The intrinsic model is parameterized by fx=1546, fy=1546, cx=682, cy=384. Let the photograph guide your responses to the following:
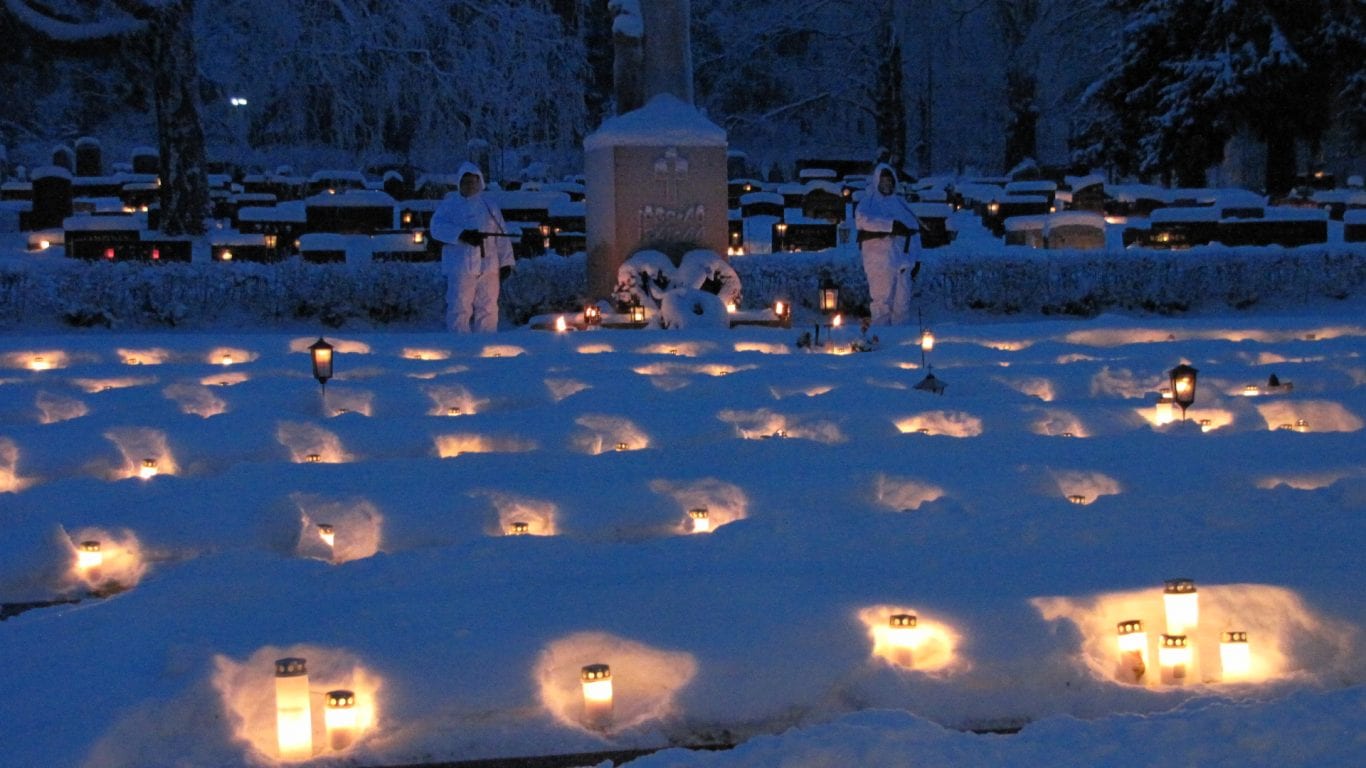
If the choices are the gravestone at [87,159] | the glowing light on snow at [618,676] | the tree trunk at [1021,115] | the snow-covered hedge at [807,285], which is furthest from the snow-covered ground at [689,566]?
the tree trunk at [1021,115]

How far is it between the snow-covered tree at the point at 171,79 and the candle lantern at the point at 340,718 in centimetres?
2016

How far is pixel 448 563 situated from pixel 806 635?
5.07ft

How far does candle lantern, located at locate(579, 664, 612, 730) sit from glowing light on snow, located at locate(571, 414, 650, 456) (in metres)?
3.84

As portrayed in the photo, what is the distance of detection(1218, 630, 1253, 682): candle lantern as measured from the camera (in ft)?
16.8

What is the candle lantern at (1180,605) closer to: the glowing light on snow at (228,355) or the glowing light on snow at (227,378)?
the glowing light on snow at (227,378)

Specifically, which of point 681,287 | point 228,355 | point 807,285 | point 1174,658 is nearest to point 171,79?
point 807,285

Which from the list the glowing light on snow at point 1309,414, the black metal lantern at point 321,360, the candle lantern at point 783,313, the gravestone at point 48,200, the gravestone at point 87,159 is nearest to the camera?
the glowing light on snow at point 1309,414

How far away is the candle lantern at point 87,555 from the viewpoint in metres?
6.54

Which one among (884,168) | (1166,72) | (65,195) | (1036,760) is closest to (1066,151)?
(1166,72)

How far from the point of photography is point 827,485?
7113mm

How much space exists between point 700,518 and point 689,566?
1029 mm

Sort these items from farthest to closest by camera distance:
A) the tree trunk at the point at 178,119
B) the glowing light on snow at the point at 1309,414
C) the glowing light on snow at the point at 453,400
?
1. the tree trunk at the point at 178,119
2. the glowing light on snow at the point at 453,400
3. the glowing light on snow at the point at 1309,414

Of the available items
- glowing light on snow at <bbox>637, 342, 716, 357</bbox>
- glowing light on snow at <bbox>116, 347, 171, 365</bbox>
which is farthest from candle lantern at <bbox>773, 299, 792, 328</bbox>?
glowing light on snow at <bbox>116, 347, 171, 365</bbox>

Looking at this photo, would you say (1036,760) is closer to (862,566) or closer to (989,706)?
(989,706)
